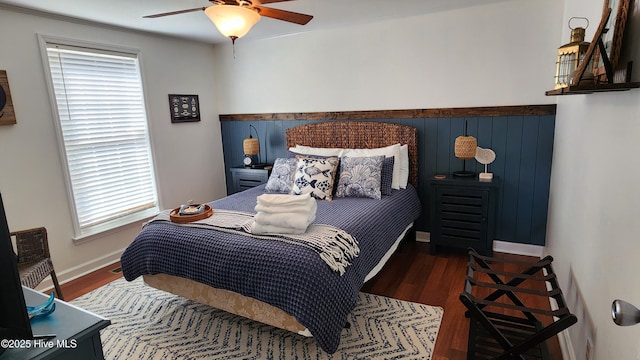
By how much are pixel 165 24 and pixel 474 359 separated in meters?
3.74

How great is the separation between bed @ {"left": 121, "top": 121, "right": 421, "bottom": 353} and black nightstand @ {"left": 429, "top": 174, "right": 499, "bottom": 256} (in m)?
0.43

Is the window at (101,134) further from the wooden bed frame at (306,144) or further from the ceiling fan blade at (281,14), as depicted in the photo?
the ceiling fan blade at (281,14)

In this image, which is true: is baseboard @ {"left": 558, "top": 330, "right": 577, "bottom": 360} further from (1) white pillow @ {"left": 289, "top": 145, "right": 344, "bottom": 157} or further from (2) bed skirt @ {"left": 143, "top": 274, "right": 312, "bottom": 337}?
(1) white pillow @ {"left": 289, "top": 145, "right": 344, "bottom": 157}

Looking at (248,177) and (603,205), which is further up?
(603,205)

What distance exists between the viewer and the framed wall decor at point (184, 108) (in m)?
4.20

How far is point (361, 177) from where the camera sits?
3303 millimetres

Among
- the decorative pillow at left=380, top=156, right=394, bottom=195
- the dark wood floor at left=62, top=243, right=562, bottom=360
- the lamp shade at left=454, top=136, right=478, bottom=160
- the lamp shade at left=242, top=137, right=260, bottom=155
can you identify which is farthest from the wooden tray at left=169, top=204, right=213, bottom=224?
the lamp shade at left=454, top=136, right=478, bottom=160

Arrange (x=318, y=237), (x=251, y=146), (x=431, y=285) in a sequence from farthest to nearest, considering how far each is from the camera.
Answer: (x=251, y=146) → (x=431, y=285) → (x=318, y=237)

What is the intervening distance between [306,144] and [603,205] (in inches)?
122

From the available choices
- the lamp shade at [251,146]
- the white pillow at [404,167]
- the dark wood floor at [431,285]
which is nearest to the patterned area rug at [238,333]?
the dark wood floor at [431,285]

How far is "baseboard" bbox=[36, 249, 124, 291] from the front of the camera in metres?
3.11

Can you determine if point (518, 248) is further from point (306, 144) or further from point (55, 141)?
point (55, 141)

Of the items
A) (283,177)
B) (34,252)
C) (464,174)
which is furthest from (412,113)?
(34,252)

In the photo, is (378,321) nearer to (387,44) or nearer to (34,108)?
(387,44)
